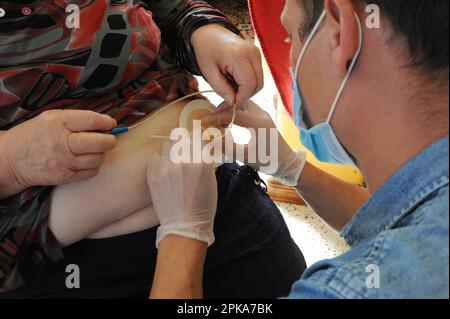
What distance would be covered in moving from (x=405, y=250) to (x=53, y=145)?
24.3 inches

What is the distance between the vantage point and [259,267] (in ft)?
3.46

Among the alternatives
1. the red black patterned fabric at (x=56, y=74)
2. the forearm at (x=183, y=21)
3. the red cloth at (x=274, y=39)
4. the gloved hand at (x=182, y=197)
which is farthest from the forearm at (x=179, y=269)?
the red cloth at (x=274, y=39)

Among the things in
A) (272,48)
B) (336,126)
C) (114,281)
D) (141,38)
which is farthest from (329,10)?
(272,48)

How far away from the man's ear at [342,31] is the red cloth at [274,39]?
2.49 ft

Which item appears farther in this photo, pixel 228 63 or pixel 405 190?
pixel 228 63

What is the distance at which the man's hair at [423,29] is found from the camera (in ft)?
1.98

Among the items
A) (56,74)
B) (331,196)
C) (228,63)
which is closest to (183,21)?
(228,63)

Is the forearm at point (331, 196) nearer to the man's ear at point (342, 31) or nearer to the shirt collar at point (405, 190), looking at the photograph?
the shirt collar at point (405, 190)

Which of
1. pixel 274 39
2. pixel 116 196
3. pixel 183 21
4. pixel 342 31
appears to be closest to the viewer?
pixel 342 31

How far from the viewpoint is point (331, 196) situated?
1.17 metres

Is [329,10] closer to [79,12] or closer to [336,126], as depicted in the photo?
[336,126]

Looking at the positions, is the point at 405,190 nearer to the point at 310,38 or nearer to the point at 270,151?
the point at 310,38

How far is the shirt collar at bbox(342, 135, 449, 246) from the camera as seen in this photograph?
62 cm

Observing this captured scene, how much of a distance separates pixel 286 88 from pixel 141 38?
0.68m
